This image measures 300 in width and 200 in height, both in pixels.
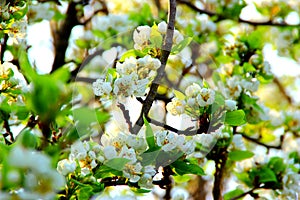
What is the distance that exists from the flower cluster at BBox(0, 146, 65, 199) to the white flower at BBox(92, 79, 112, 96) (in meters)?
0.54

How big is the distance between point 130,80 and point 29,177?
1.89ft

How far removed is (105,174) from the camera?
1.38 metres

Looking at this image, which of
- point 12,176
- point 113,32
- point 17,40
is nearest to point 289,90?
point 113,32

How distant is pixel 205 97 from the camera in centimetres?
Answer: 145

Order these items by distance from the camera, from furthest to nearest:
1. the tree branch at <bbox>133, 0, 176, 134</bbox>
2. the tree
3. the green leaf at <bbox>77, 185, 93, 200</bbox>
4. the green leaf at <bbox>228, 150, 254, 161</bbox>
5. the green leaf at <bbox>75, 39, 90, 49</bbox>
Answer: the green leaf at <bbox>75, 39, 90, 49</bbox>
the green leaf at <bbox>228, 150, 254, 161</bbox>
the tree branch at <bbox>133, 0, 176, 134</bbox>
the green leaf at <bbox>77, 185, 93, 200</bbox>
the tree

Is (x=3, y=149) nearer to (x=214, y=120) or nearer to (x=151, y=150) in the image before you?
(x=151, y=150)

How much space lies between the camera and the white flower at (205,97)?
144 cm

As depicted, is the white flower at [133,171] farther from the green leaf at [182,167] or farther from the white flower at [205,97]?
the white flower at [205,97]

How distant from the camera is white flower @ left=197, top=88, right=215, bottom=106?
144 centimetres

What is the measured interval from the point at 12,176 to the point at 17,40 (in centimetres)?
103

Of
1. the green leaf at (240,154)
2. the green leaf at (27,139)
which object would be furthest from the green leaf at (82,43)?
the green leaf at (27,139)

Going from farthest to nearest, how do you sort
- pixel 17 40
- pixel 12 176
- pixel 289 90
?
pixel 289 90, pixel 17 40, pixel 12 176

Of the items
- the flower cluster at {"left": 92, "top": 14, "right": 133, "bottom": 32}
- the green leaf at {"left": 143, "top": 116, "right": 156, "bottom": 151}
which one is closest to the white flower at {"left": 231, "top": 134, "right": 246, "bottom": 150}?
the green leaf at {"left": 143, "top": 116, "right": 156, "bottom": 151}

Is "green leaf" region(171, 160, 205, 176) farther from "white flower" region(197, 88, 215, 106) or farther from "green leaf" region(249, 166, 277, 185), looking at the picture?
"green leaf" region(249, 166, 277, 185)
